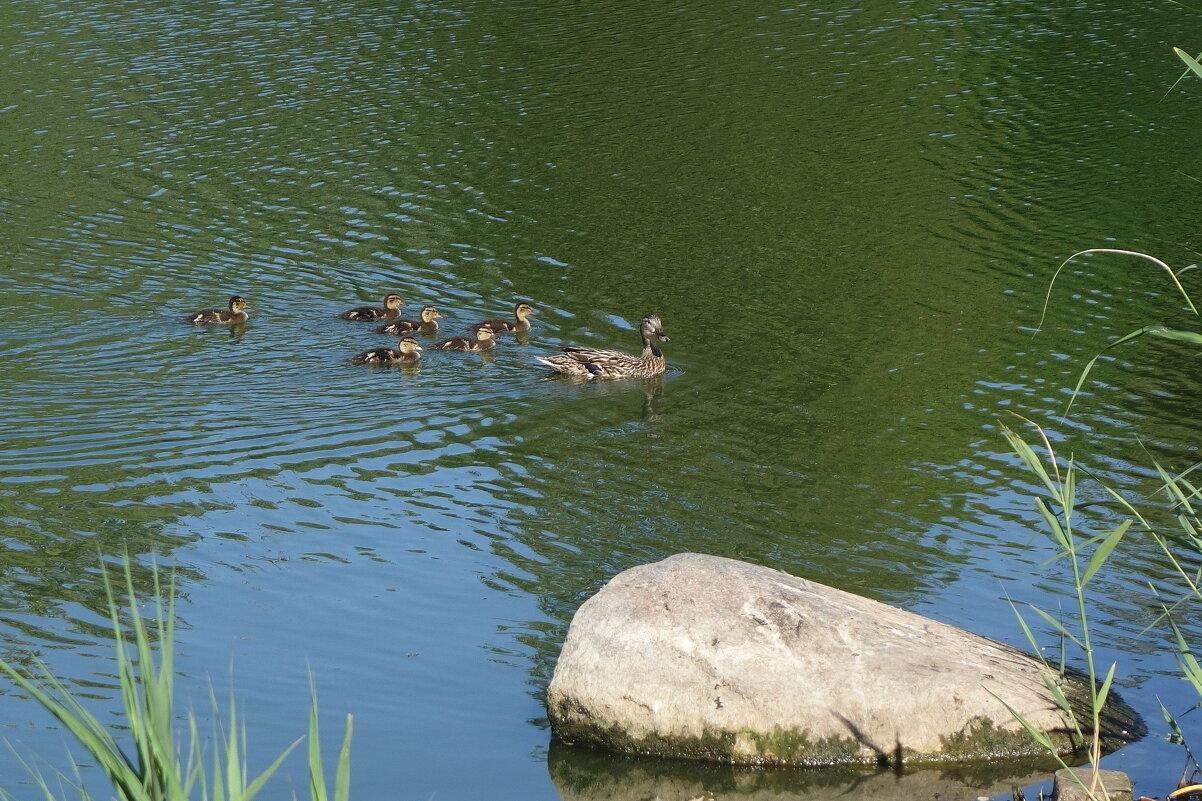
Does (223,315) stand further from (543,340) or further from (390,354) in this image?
(543,340)

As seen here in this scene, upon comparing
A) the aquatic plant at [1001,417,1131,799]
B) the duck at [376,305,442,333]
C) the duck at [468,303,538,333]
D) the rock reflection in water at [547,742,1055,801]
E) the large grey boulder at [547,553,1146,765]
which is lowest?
the duck at [376,305,442,333]

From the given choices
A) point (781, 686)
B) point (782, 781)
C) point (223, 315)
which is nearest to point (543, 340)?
point (223, 315)

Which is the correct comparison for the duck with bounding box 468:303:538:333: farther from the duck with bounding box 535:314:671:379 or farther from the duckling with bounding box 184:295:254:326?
the duckling with bounding box 184:295:254:326

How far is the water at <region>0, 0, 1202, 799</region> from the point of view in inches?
332

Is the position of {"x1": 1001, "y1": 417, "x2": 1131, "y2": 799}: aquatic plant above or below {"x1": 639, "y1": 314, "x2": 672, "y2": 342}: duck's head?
above

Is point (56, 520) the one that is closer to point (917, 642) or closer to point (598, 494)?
point (598, 494)

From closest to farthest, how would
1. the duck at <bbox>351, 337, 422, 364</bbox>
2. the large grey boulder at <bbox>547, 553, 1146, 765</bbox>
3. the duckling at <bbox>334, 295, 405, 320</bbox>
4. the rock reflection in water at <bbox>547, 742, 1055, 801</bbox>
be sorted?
1. the rock reflection in water at <bbox>547, 742, 1055, 801</bbox>
2. the large grey boulder at <bbox>547, 553, 1146, 765</bbox>
3. the duck at <bbox>351, 337, 422, 364</bbox>
4. the duckling at <bbox>334, 295, 405, 320</bbox>

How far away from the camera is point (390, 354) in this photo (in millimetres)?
13156

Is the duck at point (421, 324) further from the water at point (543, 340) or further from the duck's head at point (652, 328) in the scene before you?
the duck's head at point (652, 328)

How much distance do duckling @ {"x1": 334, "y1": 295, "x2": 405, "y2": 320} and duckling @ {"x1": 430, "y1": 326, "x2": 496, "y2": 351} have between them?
3.10 feet

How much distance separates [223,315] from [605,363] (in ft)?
12.7

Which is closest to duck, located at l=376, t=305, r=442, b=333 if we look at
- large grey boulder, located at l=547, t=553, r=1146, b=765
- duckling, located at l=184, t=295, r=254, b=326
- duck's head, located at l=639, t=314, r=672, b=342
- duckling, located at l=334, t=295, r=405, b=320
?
duckling, located at l=334, t=295, r=405, b=320

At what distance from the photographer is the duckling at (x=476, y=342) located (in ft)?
44.6

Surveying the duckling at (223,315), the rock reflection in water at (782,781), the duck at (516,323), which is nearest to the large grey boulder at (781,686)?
the rock reflection in water at (782,781)
